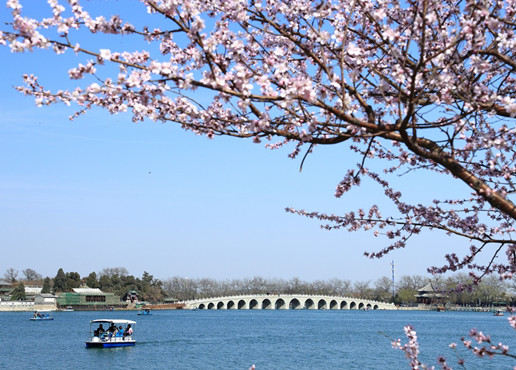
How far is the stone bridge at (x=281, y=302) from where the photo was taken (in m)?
144

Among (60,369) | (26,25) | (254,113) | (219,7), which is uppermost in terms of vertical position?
(219,7)

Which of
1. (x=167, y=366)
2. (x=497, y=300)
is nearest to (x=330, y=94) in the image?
(x=167, y=366)

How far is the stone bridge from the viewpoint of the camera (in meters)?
144

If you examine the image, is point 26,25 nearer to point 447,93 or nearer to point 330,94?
point 330,94

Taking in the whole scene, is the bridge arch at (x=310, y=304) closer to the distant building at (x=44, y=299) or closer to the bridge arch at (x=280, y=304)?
the bridge arch at (x=280, y=304)

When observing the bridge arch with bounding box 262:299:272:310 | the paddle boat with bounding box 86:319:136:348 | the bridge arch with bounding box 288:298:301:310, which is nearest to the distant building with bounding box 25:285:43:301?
the bridge arch with bounding box 262:299:272:310

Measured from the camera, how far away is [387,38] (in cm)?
459

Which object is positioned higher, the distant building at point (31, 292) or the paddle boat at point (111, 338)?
the distant building at point (31, 292)

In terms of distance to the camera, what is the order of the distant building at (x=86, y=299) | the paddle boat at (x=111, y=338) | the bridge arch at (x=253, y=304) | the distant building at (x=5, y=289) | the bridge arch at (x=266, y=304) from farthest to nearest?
the bridge arch at (x=253, y=304), the bridge arch at (x=266, y=304), the distant building at (x=5, y=289), the distant building at (x=86, y=299), the paddle boat at (x=111, y=338)

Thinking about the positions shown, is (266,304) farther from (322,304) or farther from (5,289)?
(5,289)

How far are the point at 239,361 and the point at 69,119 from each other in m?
34.4

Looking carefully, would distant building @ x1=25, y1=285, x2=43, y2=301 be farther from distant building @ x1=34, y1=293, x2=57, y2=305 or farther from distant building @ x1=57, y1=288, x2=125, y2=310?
distant building @ x1=57, y1=288, x2=125, y2=310

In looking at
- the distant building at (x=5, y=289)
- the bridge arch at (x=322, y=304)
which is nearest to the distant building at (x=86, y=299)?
the distant building at (x=5, y=289)

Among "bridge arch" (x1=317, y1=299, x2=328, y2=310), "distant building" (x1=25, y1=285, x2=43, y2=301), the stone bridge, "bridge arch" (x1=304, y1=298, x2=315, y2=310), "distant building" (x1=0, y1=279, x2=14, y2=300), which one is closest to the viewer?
"distant building" (x1=0, y1=279, x2=14, y2=300)
